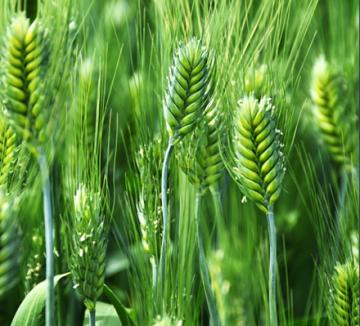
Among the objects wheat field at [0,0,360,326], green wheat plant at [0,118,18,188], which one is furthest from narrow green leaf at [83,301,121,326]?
green wheat plant at [0,118,18,188]

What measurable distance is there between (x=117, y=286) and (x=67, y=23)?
0.79 meters

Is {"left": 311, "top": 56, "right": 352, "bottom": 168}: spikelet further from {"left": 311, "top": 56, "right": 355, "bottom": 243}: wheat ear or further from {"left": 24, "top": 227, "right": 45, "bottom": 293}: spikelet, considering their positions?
{"left": 24, "top": 227, "right": 45, "bottom": 293}: spikelet

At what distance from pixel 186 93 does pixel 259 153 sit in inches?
4.3

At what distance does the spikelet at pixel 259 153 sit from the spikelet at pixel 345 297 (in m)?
0.14

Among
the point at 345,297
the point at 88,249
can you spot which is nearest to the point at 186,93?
the point at 88,249

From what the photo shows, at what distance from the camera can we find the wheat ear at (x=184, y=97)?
0.97 meters

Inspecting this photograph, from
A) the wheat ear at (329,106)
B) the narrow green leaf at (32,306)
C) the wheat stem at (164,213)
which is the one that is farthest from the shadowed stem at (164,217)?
the wheat ear at (329,106)

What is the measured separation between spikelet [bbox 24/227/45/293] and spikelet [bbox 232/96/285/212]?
1.04 feet

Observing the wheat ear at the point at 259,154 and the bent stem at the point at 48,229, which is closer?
the bent stem at the point at 48,229

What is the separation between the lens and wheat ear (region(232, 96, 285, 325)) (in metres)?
0.97

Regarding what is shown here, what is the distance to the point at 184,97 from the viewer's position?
38.3 inches

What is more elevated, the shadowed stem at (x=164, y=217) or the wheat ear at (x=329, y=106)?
the wheat ear at (x=329, y=106)

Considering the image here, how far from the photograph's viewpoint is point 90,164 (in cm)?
98

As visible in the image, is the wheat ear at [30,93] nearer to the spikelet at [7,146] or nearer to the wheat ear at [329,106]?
the spikelet at [7,146]
